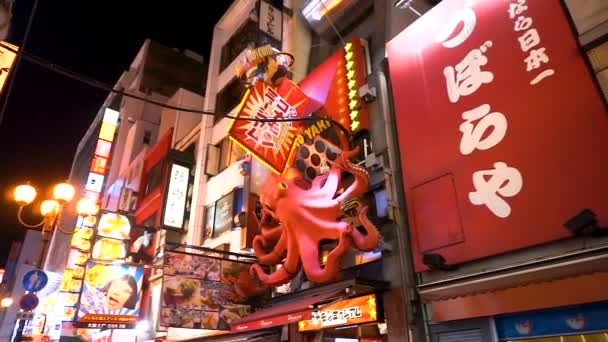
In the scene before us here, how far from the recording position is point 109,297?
48.7ft

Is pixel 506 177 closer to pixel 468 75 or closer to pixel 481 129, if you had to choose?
pixel 481 129

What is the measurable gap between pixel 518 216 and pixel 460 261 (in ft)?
4.51

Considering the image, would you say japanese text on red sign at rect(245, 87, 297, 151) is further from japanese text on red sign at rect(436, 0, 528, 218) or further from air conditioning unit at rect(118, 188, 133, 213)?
air conditioning unit at rect(118, 188, 133, 213)

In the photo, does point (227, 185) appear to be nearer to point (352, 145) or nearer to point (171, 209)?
point (171, 209)

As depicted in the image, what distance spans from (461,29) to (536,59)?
7.00ft

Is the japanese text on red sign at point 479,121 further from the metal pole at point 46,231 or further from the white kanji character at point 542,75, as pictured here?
the metal pole at point 46,231

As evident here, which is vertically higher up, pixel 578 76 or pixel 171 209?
pixel 171 209

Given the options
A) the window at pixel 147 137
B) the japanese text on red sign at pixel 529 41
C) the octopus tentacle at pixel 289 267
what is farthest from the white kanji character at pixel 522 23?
the window at pixel 147 137

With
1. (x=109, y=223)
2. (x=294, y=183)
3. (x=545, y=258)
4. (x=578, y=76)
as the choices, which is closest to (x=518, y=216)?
(x=545, y=258)

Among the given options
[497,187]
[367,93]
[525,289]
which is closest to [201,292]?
[367,93]

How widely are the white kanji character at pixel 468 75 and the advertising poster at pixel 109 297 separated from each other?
1244 cm

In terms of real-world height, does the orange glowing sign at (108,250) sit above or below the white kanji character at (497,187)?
above

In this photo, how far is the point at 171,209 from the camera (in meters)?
20.4

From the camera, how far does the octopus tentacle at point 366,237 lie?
945 cm
